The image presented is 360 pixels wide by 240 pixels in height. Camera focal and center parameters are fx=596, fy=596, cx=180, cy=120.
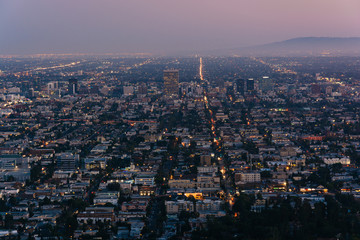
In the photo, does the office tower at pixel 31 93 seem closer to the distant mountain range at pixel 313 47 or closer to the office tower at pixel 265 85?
the office tower at pixel 265 85

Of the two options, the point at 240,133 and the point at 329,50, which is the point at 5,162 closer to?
the point at 240,133

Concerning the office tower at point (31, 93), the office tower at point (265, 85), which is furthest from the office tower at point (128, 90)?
the office tower at point (265, 85)

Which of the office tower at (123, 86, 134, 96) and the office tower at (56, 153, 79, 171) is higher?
the office tower at (56, 153, 79, 171)

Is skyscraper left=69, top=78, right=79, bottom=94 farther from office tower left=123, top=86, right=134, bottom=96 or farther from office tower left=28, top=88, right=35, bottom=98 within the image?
office tower left=123, top=86, right=134, bottom=96

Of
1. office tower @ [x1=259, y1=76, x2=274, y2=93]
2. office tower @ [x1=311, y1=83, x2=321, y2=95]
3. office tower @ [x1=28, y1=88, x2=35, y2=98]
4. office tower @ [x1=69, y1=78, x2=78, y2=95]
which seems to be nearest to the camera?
office tower @ [x1=311, y1=83, x2=321, y2=95]

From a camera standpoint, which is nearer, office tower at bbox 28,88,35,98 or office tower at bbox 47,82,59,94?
office tower at bbox 28,88,35,98

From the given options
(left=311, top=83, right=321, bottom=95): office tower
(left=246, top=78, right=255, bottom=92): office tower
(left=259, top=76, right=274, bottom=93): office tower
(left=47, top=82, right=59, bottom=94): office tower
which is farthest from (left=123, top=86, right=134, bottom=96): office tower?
(left=311, top=83, right=321, bottom=95): office tower

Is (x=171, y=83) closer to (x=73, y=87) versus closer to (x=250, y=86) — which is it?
(x=250, y=86)
